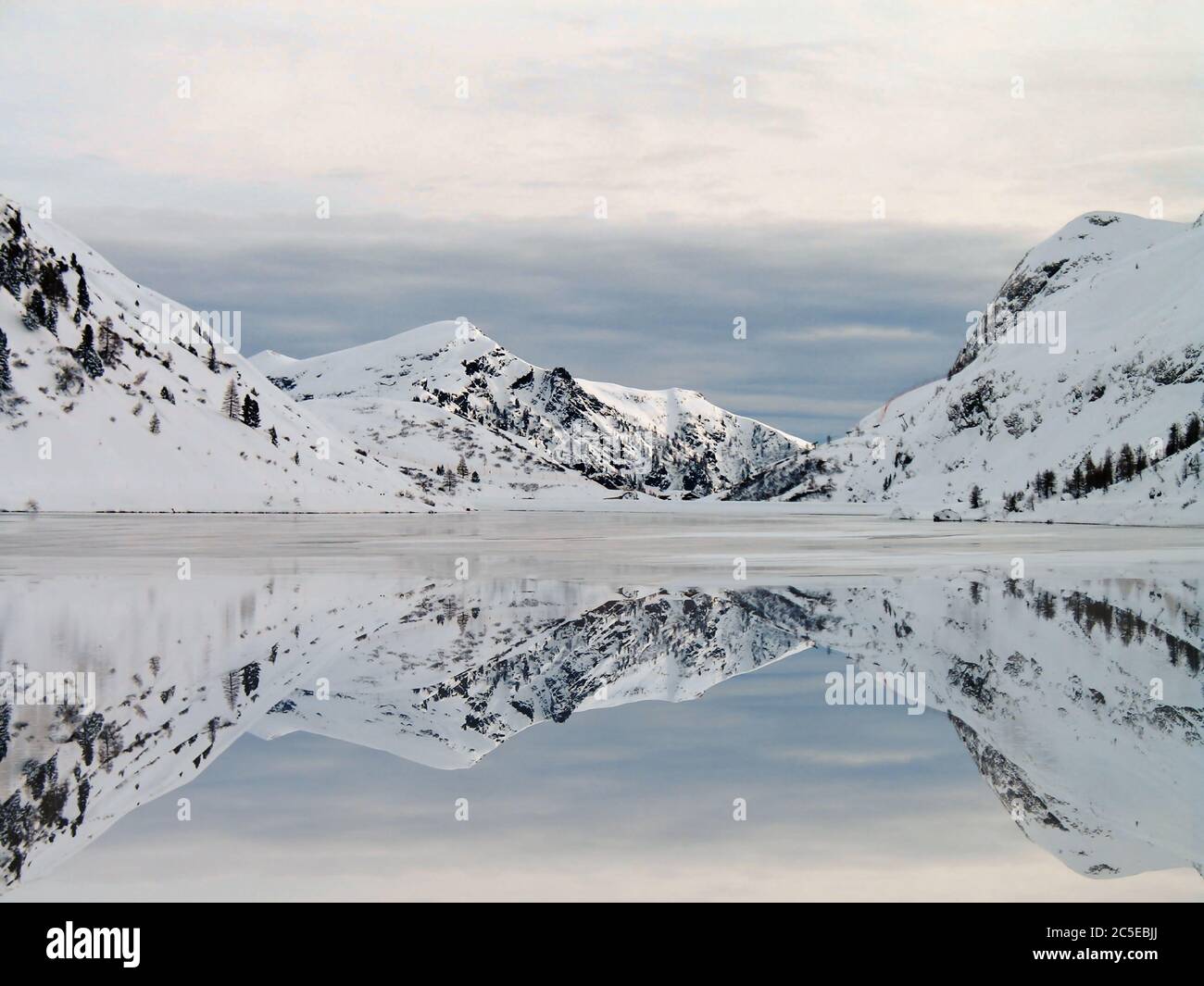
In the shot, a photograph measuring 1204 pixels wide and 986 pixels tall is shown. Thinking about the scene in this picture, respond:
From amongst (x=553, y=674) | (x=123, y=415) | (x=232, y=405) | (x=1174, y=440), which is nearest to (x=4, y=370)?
(x=123, y=415)

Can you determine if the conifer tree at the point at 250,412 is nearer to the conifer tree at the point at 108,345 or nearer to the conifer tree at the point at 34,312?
the conifer tree at the point at 108,345

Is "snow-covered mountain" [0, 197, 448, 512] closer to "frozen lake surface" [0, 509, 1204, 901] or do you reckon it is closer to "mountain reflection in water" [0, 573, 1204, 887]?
"mountain reflection in water" [0, 573, 1204, 887]

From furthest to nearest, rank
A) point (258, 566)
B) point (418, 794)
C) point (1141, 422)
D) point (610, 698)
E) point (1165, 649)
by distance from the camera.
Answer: point (1141, 422) < point (258, 566) < point (1165, 649) < point (610, 698) < point (418, 794)

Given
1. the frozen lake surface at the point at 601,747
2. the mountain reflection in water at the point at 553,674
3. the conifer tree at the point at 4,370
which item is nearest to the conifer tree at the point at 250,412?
the conifer tree at the point at 4,370

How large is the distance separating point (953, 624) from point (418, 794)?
54.4 ft

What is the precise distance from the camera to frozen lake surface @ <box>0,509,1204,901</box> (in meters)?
11.2

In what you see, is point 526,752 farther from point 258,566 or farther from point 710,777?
point 258,566

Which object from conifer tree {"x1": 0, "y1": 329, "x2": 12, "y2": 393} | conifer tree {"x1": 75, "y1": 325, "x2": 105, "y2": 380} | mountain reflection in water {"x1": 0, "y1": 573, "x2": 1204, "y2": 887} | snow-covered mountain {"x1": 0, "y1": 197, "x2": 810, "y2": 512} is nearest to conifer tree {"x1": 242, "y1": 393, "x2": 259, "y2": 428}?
snow-covered mountain {"x1": 0, "y1": 197, "x2": 810, "y2": 512}

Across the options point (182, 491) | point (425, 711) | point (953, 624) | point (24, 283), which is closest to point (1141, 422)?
point (182, 491)

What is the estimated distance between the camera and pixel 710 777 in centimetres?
1435

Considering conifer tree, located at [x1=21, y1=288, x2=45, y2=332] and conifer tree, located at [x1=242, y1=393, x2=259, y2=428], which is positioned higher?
conifer tree, located at [x1=21, y1=288, x2=45, y2=332]

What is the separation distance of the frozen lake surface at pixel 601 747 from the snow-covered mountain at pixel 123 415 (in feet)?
363

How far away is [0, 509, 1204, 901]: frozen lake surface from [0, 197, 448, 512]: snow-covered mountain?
111m

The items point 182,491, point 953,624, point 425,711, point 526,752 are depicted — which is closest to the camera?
point 526,752
